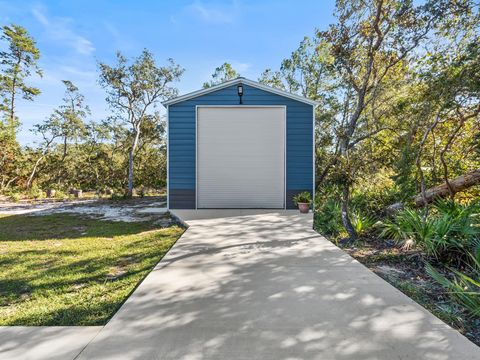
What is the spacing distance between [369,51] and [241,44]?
22.5ft

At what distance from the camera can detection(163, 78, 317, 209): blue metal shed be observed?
683cm

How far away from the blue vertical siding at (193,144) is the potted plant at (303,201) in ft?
0.64

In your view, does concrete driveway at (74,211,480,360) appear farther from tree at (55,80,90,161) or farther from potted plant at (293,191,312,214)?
tree at (55,80,90,161)

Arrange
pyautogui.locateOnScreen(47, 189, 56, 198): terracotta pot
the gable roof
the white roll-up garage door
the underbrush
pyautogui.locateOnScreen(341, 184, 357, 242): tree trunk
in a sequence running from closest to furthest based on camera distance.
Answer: the underbrush, pyautogui.locateOnScreen(341, 184, 357, 242): tree trunk, the gable roof, the white roll-up garage door, pyautogui.locateOnScreen(47, 189, 56, 198): terracotta pot

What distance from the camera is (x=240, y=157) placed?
6914 mm

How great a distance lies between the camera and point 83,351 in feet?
5.06

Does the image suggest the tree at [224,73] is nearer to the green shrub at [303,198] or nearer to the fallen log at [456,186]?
the green shrub at [303,198]

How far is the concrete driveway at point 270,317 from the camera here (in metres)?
1.54

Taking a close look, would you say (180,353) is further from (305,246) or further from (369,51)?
(369,51)

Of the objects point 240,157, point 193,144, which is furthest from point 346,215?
point 193,144

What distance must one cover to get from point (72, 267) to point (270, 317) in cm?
280

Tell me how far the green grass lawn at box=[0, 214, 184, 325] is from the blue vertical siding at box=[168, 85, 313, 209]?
63.3 inches

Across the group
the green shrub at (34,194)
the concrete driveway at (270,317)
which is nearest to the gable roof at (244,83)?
the concrete driveway at (270,317)

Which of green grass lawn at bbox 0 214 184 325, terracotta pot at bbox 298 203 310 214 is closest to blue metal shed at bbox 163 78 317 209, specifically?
terracotta pot at bbox 298 203 310 214
